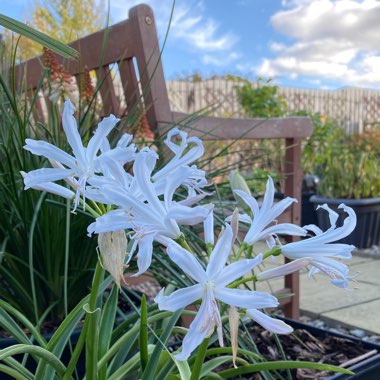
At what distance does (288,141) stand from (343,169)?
2639 millimetres

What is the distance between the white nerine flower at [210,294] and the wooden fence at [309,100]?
7.27m

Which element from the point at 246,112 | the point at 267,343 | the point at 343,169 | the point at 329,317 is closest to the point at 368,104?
the point at 246,112

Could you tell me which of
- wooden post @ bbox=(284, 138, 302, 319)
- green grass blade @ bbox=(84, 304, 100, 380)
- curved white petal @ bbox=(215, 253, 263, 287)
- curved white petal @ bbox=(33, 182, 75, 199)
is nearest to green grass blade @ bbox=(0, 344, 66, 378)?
green grass blade @ bbox=(84, 304, 100, 380)

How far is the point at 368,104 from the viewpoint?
12.6 metres

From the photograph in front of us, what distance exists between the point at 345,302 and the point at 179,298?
252 centimetres

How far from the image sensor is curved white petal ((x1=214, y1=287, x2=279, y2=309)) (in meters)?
0.49

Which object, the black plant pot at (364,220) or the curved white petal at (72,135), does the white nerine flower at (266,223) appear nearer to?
the curved white petal at (72,135)

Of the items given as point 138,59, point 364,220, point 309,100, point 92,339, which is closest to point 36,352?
point 92,339

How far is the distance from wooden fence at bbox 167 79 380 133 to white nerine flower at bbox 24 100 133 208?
282 inches

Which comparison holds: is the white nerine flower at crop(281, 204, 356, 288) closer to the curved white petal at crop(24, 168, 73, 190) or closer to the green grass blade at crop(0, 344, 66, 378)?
the curved white petal at crop(24, 168, 73, 190)

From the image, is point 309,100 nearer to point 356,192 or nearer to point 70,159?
point 356,192

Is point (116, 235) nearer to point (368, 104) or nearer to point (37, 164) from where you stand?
point (37, 164)

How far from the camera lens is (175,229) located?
0.56 meters

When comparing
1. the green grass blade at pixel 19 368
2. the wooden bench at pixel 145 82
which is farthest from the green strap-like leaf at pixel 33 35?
the wooden bench at pixel 145 82
